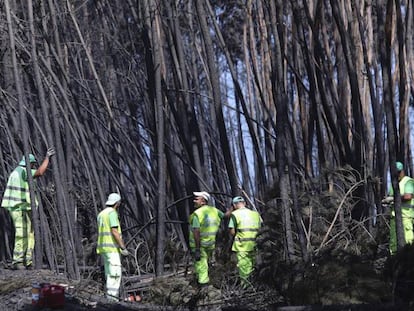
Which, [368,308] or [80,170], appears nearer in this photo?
[368,308]

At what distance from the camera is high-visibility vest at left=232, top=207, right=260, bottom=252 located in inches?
420

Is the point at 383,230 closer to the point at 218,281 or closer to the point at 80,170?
the point at 218,281

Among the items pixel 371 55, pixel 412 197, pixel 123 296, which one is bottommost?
pixel 123 296

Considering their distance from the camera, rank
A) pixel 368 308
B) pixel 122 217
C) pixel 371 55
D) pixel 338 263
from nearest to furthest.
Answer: pixel 368 308 < pixel 338 263 < pixel 371 55 < pixel 122 217

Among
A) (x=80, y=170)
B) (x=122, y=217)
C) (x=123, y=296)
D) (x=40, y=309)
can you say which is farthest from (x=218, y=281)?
(x=80, y=170)

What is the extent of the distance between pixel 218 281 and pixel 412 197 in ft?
8.02

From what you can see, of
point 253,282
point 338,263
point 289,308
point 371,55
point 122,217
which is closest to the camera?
point 289,308

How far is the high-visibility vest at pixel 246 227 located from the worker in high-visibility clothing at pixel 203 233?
28cm

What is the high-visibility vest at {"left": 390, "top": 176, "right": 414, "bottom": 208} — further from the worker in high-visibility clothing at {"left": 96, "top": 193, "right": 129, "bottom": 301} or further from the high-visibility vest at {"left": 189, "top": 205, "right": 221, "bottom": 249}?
the worker in high-visibility clothing at {"left": 96, "top": 193, "right": 129, "bottom": 301}

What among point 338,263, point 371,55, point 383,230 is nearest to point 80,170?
point 371,55

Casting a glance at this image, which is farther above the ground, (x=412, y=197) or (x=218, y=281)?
(x=412, y=197)

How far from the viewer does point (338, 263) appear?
7.90 meters

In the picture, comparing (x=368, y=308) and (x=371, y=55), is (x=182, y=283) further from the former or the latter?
(x=371, y=55)

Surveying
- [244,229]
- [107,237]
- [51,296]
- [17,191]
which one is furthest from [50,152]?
[51,296]
